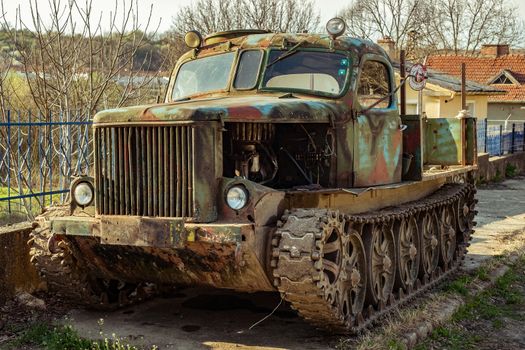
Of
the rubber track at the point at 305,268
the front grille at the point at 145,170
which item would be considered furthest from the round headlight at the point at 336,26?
the front grille at the point at 145,170

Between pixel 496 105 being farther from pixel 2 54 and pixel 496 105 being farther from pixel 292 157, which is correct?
pixel 292 157

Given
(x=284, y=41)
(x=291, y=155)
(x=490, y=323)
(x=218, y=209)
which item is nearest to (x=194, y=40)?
(x=284, y=41)

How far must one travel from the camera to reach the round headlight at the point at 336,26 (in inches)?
309

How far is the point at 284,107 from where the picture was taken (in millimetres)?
6938

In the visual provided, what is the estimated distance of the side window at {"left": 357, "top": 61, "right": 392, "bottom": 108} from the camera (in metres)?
8.12

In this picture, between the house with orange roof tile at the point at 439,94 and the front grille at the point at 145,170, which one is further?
the house with orange roof tile at the point at 439,94

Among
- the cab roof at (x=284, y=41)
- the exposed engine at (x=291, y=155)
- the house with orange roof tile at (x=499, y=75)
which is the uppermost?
the house with orange roof tile at (x=499, y=75)

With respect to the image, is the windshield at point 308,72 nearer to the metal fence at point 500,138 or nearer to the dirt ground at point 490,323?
the dirt ground at point 490,323

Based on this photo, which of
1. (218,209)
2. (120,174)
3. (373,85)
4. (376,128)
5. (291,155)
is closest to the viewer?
(218,209)

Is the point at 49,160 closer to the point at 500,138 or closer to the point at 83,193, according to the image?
the point at 83,193

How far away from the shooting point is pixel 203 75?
8359 mm

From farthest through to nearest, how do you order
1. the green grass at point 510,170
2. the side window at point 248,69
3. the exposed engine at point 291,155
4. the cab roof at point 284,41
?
the green grass at point 510,170 → the cab roof at point 284,41 → the side window at point 248,69 → the exposed engine at point 291,155

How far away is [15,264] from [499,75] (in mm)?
37088

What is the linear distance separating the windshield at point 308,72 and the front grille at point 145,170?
1734mm
